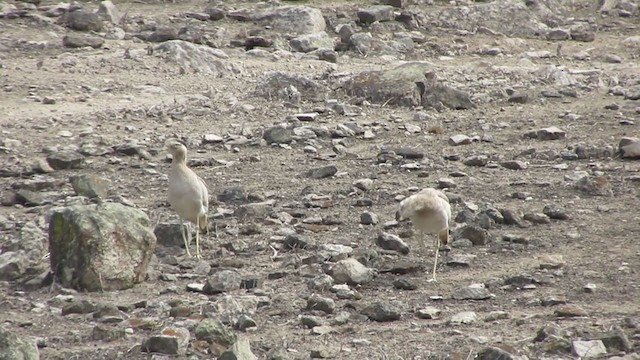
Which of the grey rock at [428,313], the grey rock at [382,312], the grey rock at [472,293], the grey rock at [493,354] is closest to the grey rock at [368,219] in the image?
the grey rock at [472,293]

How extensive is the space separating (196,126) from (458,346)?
532 cm

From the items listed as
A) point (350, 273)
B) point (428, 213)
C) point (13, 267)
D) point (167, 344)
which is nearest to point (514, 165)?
point (428, 213)

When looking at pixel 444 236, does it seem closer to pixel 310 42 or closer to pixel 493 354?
pixel 493 354

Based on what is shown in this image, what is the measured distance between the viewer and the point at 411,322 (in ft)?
21.3

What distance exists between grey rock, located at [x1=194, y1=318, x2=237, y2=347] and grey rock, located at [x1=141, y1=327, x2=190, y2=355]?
10 cm

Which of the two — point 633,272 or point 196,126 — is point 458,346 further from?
point 196,126

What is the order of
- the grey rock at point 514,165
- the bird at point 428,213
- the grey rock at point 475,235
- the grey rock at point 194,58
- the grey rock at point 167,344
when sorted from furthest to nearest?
the grey rock at point 194,58 < the grey rock at point 514,165 < the grey rock at point 475,235 < the bird at point 428,213 < the grey rock at point 167,344

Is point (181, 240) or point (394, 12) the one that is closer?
point (181, 240)

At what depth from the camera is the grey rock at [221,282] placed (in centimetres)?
688

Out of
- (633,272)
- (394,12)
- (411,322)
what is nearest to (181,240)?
(411,322)

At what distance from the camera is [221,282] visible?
692cm

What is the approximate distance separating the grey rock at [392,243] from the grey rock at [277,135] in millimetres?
2717

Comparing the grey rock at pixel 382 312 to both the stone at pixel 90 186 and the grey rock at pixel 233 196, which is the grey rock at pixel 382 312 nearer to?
the grey rock at pixel 233 196

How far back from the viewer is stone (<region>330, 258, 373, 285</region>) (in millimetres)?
7078
